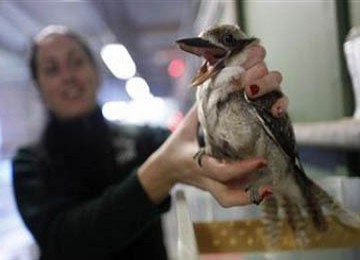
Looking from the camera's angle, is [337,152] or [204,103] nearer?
[204,103]

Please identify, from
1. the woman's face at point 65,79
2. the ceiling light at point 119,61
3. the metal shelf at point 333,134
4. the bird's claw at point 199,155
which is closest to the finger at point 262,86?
the bird's claw at point 199,155

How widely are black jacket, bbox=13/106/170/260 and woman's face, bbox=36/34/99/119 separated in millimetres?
29

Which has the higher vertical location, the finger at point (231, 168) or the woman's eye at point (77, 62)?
the woman's eye at point (77, 62)

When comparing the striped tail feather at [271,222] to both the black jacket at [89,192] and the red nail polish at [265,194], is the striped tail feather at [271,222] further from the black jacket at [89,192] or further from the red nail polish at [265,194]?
the black jacket at [89,192]

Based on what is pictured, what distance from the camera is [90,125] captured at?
1.13m

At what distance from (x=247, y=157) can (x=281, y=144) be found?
4 centimetres

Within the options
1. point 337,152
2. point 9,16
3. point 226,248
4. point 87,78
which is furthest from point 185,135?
point 9,16

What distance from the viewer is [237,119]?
0.53 m

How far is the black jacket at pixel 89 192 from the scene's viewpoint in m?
0.88

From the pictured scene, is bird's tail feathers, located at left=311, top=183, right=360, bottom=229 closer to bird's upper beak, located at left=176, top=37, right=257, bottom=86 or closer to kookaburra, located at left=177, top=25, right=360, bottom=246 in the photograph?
kookaburra, located at left=177, top=25, right=360, bottom=246

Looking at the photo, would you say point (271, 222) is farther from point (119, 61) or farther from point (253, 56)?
point (119, 61)

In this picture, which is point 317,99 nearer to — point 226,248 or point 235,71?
point 226,248

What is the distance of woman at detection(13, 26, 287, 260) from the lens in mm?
712

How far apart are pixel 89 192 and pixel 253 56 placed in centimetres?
62
